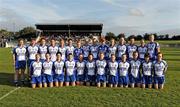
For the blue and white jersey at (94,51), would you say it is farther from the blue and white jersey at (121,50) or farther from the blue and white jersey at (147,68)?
the blue and white jersey at (147,68)

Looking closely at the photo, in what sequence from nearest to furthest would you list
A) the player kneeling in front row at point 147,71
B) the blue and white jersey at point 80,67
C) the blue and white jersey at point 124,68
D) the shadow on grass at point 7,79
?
1. the player kneeling in front row at point 147,71
2. the blue and white jersey at point 124,68
3. the blue and white jersey at point 80,67
4. the shadow on grass at point 7,79

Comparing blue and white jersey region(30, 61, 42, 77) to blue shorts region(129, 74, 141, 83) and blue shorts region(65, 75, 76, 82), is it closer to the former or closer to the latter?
blue shorts region(65, 75, 76, 82)

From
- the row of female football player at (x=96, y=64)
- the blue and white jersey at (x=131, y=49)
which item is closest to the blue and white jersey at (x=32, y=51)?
the row of female football player at (x=96, y=64)

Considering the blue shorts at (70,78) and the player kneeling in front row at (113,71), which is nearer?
the player kneeling in front row at (113,71)

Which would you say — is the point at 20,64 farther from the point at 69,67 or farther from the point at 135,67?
the point at 135,67

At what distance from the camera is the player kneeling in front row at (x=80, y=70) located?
12.5 meters

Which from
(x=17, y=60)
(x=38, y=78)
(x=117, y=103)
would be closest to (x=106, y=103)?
(x=117, y=103)

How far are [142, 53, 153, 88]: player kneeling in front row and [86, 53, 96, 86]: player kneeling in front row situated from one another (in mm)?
1701

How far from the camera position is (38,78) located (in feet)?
40.0

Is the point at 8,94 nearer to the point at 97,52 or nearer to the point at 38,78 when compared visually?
the point at 38,78

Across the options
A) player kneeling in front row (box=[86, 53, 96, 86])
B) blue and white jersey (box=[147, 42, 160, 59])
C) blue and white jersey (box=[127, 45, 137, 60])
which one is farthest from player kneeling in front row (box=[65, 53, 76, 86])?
blue and white jersey (box=[147, 42, 160, 59])

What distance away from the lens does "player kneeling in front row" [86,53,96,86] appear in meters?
12.4

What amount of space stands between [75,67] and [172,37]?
8006cm

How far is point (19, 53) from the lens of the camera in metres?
12.6
